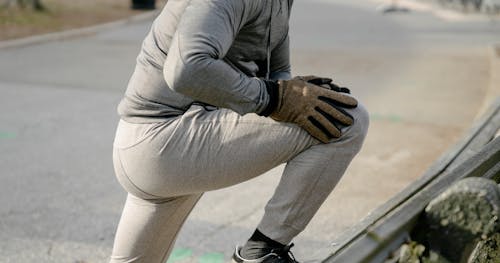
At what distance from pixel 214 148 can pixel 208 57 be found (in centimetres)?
40

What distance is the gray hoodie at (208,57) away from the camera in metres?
2.73

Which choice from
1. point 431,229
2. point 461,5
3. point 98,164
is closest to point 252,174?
point 431,229

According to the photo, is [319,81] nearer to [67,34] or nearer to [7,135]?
[7,135]

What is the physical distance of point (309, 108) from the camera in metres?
2.90

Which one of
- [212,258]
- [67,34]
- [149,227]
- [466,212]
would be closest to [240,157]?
[149,227]

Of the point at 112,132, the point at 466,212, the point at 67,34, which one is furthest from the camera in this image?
the point at 67,34

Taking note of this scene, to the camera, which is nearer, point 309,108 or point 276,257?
point 309,108

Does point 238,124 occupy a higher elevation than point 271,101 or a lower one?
lower

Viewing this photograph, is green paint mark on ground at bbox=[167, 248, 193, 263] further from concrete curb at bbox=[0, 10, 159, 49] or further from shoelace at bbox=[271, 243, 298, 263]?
concrete curb at bbox=[0, 10, 159, 49]

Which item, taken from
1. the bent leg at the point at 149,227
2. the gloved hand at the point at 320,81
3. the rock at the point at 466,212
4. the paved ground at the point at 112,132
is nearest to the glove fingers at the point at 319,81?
the gloved hand at the point at 320,81

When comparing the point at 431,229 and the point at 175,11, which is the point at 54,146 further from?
the point at 431,229

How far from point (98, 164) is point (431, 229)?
200 inches

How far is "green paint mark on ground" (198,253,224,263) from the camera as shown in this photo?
4.84 meters

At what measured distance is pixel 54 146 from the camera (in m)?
7.72
